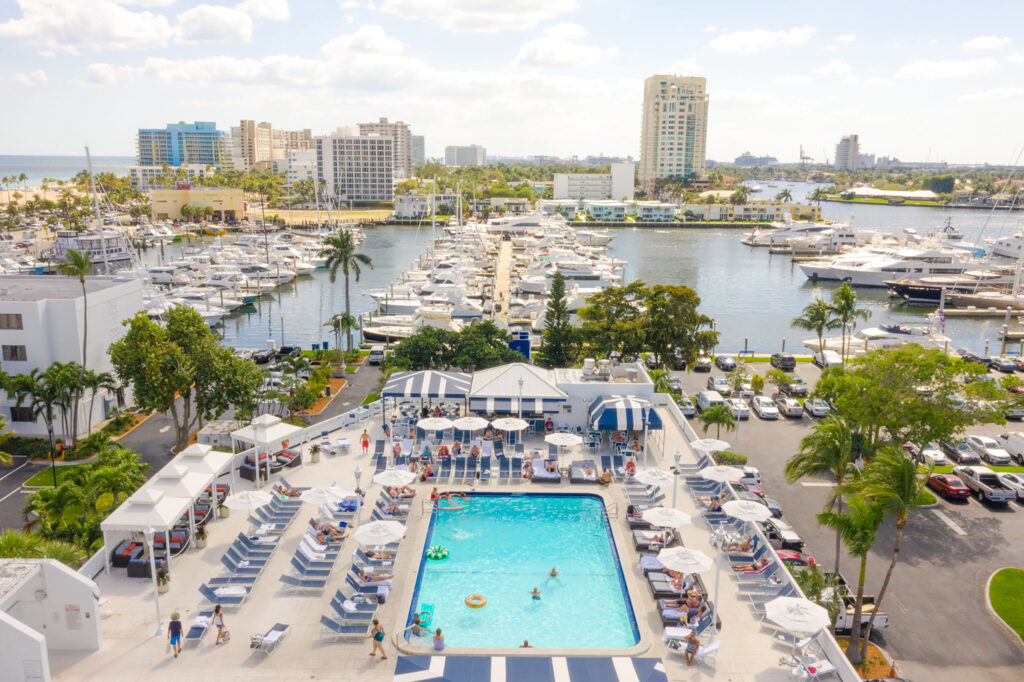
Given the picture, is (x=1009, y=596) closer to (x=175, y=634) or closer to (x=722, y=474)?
(x=722, y=474)

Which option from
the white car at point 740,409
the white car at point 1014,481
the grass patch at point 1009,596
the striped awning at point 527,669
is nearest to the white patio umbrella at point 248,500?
the striped awning at point 527,669

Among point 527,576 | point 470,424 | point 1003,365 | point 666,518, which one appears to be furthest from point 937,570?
point 1003,365

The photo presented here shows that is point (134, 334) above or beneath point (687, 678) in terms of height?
above

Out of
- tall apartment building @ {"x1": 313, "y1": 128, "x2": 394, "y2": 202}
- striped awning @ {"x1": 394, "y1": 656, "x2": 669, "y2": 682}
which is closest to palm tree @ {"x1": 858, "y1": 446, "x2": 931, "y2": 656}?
striped awning @ {"x1": 394, "y1": 656, "x2": 669, "y2": 682}

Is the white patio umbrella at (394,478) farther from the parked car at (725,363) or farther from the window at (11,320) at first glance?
the parked car at (725,363)

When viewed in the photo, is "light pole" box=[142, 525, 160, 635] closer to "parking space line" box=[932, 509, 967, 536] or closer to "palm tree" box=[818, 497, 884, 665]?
"palm tree" box=[818, 497, 884, 665]

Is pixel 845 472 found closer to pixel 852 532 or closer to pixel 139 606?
pixel 852 532

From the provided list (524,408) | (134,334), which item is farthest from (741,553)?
(134,334)
